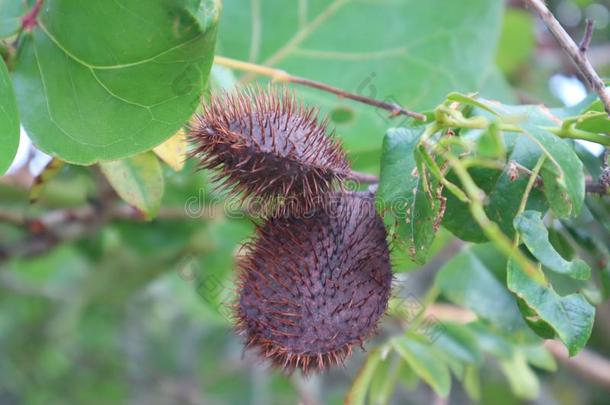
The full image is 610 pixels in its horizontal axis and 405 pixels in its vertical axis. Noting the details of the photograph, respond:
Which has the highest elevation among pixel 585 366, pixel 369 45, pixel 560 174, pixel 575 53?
pixel 575 53

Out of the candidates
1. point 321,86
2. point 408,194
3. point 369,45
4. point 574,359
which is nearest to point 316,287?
point 408,194

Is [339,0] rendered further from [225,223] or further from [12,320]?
[12,320]

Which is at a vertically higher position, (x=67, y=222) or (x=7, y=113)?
(x=7, y=113)

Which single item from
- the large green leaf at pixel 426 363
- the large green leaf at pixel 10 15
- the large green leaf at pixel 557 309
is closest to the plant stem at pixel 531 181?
the large green leaf at pixel 557 309

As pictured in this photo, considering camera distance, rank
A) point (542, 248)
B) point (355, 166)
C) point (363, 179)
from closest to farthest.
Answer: point (542, 248) → point (363, 179) → point (355, 166)

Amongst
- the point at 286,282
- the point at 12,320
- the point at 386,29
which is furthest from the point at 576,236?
the point at 12,320

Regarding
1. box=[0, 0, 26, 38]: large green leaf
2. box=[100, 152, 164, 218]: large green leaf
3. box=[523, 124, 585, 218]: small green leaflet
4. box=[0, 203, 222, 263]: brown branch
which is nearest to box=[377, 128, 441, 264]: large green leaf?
box=[523, 124, 585, 218]: small green leaflet

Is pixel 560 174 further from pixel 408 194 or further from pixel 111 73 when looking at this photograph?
pixel 111 73
